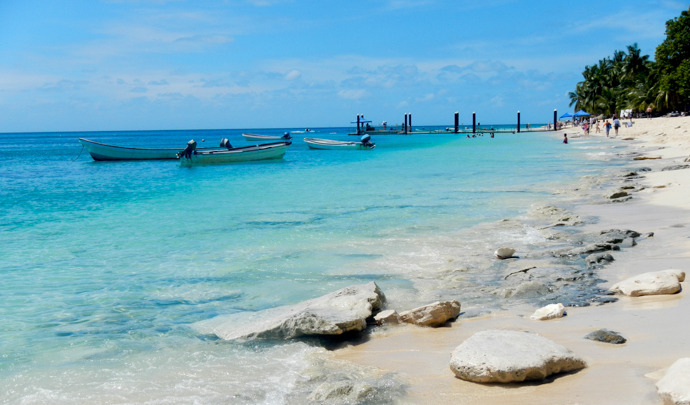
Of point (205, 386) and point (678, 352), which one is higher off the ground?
point (678, 352)

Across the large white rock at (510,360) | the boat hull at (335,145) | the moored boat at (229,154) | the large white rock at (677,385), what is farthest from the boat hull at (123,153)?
the large white rock at (677,385)

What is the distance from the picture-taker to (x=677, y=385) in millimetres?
3275

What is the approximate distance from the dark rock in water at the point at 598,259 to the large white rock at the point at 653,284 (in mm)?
1383

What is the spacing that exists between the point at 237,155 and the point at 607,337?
36985mm

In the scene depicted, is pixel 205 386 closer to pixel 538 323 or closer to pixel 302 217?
pixel 538 323

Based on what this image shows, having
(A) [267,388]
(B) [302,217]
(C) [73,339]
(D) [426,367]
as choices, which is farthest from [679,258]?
(B) [302,217]

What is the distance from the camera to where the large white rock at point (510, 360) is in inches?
155

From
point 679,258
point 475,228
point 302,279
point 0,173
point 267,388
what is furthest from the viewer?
point 0,173

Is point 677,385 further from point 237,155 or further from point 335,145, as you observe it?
point 335,145

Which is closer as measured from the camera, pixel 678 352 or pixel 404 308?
pixel 678 352

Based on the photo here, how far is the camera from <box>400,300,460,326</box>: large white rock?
219 inches

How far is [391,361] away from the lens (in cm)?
480

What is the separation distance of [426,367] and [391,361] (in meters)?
0.35

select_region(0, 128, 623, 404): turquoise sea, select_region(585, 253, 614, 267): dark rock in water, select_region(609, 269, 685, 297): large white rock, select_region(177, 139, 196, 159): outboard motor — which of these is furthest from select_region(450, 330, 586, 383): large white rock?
select_region(177, 139, 196, 159): outboard motor
